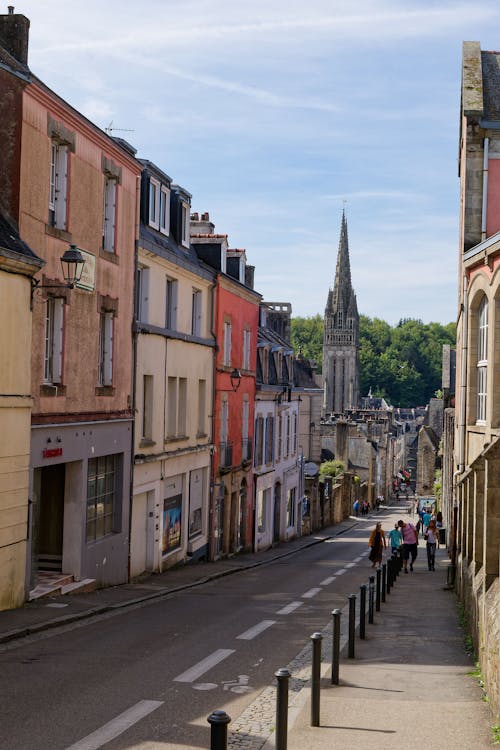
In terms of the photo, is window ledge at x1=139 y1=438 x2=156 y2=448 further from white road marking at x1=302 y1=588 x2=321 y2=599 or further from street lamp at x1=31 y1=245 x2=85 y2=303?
street lamp at x1=31 y1=245 x2=85 y2=303

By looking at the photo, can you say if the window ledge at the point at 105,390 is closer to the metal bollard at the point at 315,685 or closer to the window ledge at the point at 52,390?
the window ledge at the point at 52,390

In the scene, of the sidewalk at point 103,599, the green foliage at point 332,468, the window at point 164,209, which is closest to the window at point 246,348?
the sidewalk at point 103,599

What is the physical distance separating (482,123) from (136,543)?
46.5ft

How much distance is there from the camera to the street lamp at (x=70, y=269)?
15.7m

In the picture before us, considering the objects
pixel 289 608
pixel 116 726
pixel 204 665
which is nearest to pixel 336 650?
pixel 204 665

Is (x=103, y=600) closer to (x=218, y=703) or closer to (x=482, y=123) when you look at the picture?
(x=218, y=703)

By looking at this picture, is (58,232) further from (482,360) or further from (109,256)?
Answer: (482,360)

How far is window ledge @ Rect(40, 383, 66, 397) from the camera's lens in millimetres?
16317

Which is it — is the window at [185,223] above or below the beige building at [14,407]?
above

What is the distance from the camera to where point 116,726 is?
8641 millimetres

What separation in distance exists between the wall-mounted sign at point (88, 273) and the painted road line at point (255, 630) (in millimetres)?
7039

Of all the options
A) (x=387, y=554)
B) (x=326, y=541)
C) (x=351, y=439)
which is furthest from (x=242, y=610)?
(x=351, y=439)

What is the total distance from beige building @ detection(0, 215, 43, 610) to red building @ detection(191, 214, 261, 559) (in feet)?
45.9

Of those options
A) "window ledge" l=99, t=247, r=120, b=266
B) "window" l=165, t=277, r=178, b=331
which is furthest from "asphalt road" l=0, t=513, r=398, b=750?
"window" l=165, t=277, r=178, b=331
